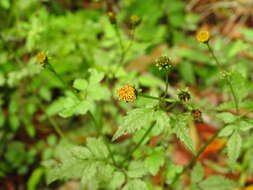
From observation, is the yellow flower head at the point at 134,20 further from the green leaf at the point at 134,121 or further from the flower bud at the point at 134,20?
the green leaf at the point at 134,121

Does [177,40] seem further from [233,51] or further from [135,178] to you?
[135,178]

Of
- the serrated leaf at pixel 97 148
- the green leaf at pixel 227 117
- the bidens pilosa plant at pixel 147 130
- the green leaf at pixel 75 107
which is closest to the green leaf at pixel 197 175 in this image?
the bidens pilosa plant at pixel 147 130

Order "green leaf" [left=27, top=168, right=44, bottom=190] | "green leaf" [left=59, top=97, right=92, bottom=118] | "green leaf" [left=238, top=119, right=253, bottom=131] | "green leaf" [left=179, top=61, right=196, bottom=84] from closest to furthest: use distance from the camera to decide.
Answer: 1. "green leaf" [left=238, top=119, right=253, bottom=131]
2. "green leaf" [left=59, top=97, right=92, bottom=118]
3. "green leaf" [left=27, top=168, right=44, bottom=190]
4. "green leaf" [left=179, top=61, right=196, bottom=84]

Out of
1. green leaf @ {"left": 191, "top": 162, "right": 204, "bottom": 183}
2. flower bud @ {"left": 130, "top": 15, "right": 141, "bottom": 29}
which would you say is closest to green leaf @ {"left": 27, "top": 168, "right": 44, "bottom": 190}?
green leaf @ {"left": 191, "top": 162, "right": 204, "bottom": 183}

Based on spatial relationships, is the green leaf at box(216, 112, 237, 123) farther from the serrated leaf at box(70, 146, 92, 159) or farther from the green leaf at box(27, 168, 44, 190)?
the green leaf at box(27, 168, 44, 190)

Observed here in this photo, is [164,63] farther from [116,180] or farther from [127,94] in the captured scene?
[116,180]

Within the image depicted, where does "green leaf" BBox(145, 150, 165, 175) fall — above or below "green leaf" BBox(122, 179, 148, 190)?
above

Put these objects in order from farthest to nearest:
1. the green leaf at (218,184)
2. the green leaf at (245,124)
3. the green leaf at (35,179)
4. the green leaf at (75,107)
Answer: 1. the green leaf at (35,179)
2. the green leaf at (218,184)
3. the green leaf at (75,107)
4. the green leaf at (245,124)
